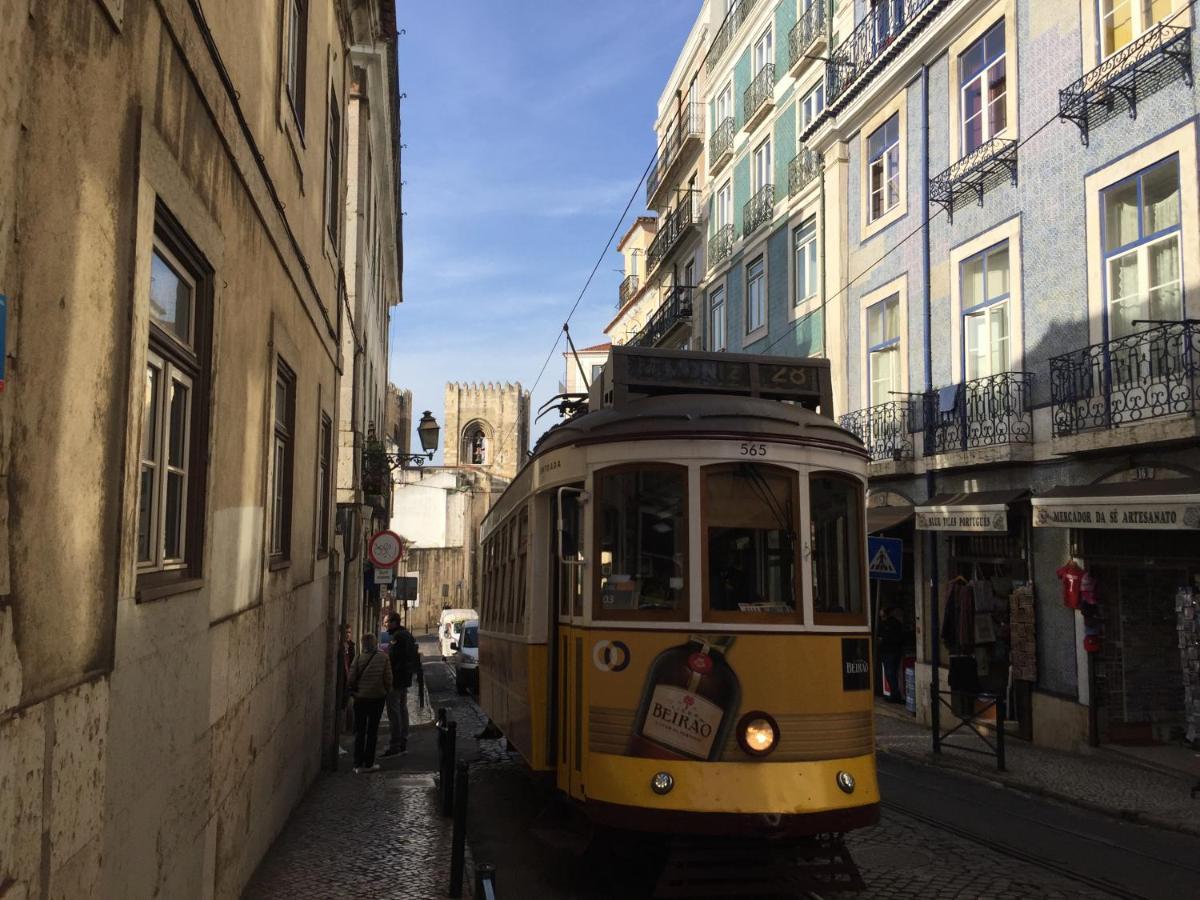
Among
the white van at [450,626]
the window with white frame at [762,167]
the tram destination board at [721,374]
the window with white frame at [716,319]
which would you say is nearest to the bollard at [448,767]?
the tram destination board at [721,374]

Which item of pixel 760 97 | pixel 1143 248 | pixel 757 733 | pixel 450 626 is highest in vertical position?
pixel 760 97

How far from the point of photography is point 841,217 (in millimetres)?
20469

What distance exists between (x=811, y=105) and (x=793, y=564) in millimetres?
18615

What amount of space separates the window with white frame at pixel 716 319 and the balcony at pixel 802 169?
5.28 metres

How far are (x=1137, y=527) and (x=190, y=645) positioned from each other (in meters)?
9.73

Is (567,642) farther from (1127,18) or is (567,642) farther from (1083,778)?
(1127,18)

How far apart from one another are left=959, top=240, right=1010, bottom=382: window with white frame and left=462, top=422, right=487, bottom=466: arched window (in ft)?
221

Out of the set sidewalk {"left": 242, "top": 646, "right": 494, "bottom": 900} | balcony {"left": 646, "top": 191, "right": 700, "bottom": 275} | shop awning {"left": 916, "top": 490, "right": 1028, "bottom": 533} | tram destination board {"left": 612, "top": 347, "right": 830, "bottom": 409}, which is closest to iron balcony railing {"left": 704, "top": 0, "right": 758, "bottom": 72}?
balcony {"left": 646, "top": 191, "right": 700, "bottom": 275}

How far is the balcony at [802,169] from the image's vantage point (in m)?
21.8

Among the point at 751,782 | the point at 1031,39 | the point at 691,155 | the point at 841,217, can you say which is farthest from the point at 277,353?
the point at 691,155

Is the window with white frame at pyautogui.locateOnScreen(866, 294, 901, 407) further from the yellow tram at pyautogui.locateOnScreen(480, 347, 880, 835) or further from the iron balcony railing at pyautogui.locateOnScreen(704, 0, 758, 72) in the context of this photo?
the yellow tram at pyautogui.locateOnScreen(480, 347, 880, 835)

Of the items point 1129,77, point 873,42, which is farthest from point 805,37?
point 1129,77

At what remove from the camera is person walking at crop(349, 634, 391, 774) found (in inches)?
465

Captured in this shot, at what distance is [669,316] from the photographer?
3169cm
